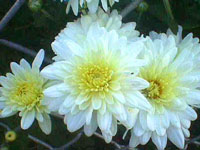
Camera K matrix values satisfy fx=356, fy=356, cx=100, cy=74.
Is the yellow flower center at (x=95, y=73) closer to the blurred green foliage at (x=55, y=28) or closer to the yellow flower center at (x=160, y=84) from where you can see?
the yellow flower center at (x=160, y=84)

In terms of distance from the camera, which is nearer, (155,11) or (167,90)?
(167,90)

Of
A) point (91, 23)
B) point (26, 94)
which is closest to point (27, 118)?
point (26, 94)

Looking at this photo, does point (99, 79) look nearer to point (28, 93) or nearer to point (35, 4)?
point (28, 93)

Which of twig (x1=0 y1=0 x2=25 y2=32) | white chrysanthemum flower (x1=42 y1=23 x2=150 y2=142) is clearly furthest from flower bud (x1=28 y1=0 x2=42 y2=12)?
white chrysanthemum flower (x1=42 y1=23 x2=150 y2=142)

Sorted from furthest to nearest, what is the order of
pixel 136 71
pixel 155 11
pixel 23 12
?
pixel 23 12, pixel 155 11, pixel 136 71

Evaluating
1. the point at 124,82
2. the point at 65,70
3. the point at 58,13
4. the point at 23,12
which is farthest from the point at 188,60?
the point at 23,12

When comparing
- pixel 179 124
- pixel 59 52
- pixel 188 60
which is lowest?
pixel 179 124

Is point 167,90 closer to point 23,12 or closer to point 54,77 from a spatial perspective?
point 54,77
